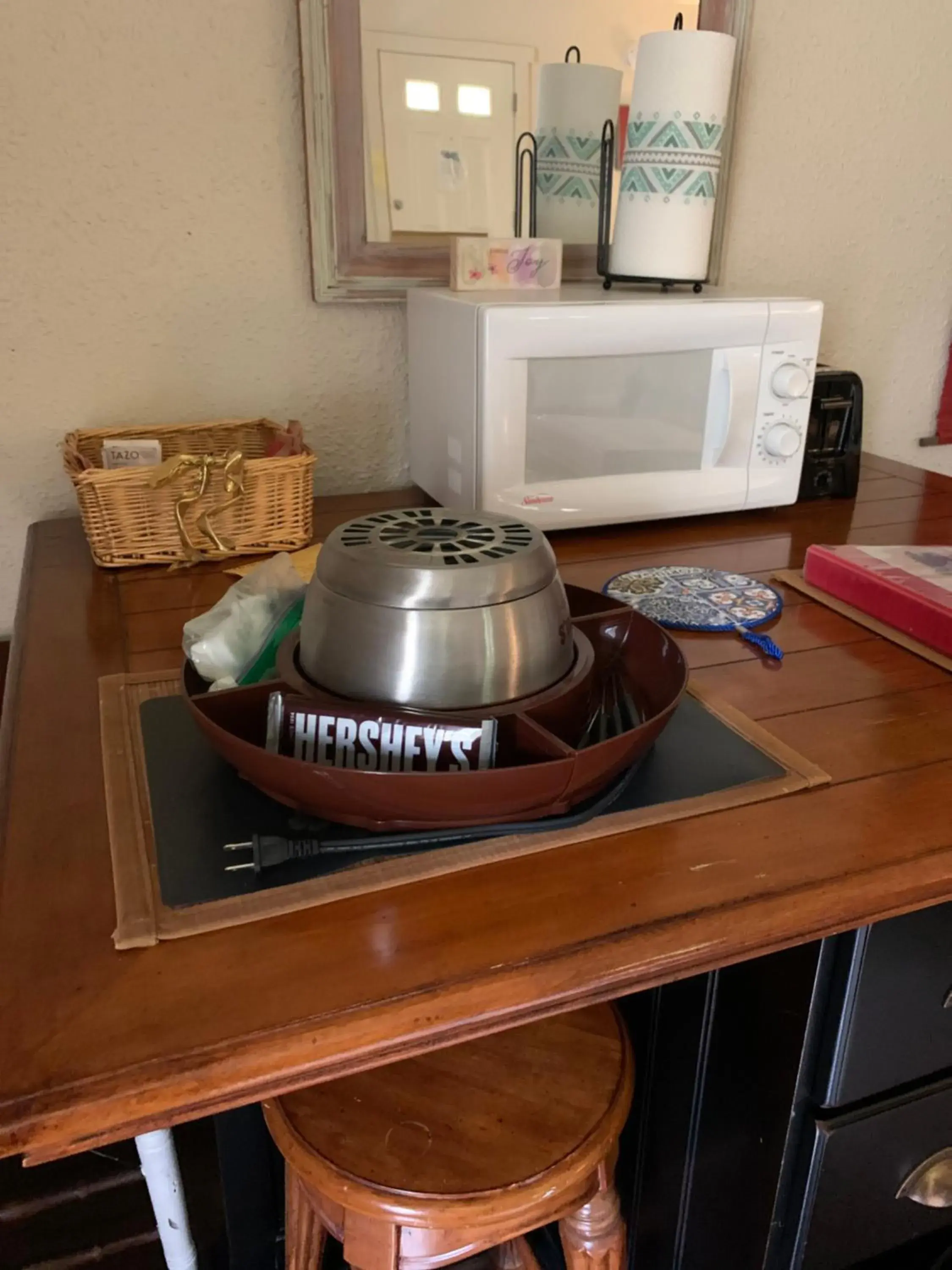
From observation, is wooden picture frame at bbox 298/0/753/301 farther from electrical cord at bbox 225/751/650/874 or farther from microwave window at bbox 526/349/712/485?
electrical cord at bbox 225/751/650/874

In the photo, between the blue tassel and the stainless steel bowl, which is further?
the blue tassel

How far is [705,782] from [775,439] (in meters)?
0.62

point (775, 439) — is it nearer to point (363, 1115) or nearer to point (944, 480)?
point (944, 480)

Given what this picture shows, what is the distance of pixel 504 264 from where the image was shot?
43.8 inches

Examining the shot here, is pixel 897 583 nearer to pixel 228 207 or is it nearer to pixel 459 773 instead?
pixel 459 773

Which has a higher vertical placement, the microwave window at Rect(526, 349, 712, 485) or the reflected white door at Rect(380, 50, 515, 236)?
the reflected white door at Rect(380, 50, 515, 236)

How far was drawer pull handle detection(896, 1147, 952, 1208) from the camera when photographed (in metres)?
0.72

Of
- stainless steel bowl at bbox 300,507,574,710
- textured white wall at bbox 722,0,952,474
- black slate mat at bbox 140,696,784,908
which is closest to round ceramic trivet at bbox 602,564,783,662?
black slate mat at bbox 140,696,784,908

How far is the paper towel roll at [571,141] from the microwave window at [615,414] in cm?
29

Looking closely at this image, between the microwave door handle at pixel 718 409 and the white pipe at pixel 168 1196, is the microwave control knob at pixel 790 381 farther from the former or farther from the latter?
the white pipe at pixel 168 1196

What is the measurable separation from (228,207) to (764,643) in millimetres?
774

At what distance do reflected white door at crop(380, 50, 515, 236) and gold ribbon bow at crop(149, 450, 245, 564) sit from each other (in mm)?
399

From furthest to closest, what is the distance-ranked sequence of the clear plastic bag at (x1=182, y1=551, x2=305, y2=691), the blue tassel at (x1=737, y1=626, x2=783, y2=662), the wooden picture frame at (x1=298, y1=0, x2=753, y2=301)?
the wooden picture frame at (x1=298, y1=0, x2=753, y2=301) → the blue tassel at (x1=737, y1=626, x2=783, y2=662) → the clear plastic bag at (x1=182, y1=551, x2=305, y2=691)

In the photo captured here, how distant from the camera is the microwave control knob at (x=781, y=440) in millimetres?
1115
